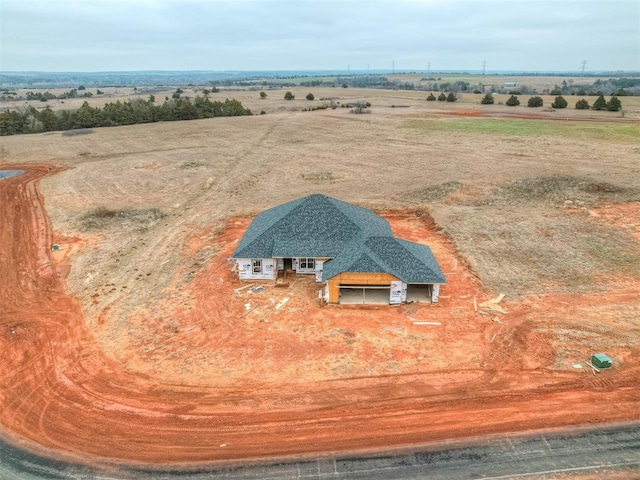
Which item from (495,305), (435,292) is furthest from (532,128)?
(435,292)

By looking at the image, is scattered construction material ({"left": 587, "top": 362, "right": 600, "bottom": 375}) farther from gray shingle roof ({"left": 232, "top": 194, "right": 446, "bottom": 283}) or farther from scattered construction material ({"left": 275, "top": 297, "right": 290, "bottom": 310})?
scattered construction material ({"left": 275, "top": 297, "right": 290, "bottom": 310})

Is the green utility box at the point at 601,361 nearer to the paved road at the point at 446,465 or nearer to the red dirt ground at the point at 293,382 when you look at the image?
the red dirt ground at the point at 293,382

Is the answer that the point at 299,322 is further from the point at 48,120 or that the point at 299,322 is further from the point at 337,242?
the point at 48,120

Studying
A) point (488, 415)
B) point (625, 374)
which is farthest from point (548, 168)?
point (488, 415)

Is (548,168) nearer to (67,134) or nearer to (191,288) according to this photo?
(191,288)

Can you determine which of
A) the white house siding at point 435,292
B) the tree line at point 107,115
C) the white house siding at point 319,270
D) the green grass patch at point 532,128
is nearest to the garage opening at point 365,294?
the white house siding at point 319,270

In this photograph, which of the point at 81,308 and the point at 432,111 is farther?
the point at 432,111

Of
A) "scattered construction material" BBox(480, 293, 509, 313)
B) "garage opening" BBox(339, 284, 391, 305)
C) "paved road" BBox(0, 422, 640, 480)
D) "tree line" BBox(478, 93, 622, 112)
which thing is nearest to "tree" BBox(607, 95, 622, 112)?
"tree line" BBox(478, 93, 622, 112)
